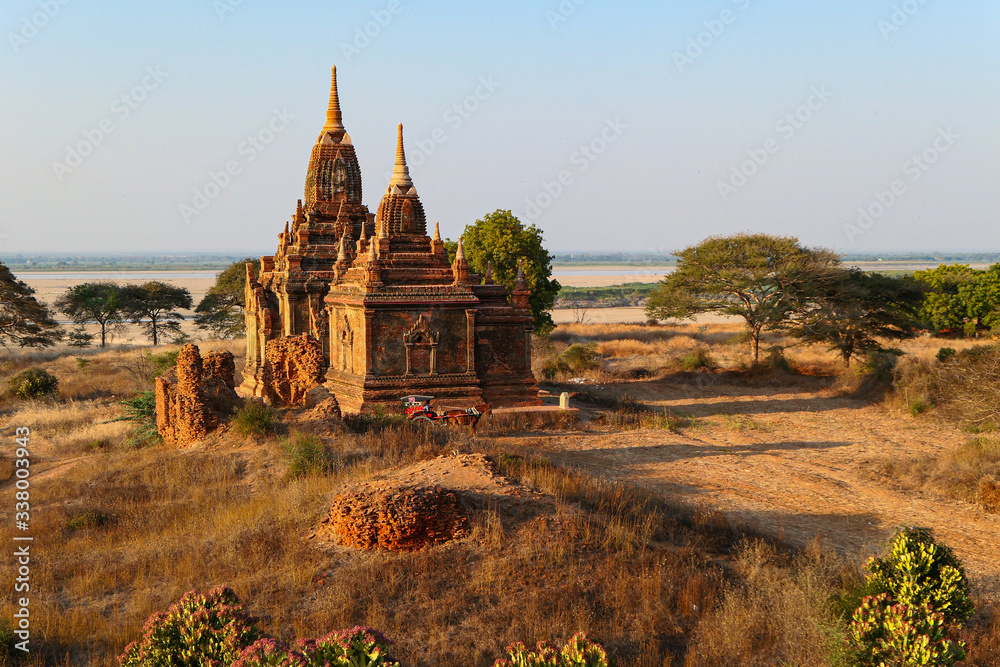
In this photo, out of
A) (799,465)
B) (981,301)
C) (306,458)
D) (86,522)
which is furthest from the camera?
(981,301)

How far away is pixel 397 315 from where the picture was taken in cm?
2220

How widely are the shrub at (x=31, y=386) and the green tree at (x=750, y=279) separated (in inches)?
1009

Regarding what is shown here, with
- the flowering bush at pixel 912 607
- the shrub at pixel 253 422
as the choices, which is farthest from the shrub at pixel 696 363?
the flowering bush at pixel 912 607

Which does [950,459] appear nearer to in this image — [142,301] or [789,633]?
[789,633]

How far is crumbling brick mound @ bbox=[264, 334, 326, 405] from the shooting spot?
69.4 ft

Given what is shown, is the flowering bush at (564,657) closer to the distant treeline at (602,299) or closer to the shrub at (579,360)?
the shrub at (579,360)

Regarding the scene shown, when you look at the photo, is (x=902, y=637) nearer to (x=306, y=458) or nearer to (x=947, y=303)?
(x=306, y=458)

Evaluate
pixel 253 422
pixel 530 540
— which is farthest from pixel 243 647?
pixel 253 422

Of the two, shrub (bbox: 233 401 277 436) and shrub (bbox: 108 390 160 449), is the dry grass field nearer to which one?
shrub (bbox: 233 401 277 436)

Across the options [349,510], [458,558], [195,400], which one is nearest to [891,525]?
[458,558]

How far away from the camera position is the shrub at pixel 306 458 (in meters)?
13.6

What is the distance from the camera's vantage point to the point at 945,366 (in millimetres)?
25531

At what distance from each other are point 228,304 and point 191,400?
→ 4136 cm

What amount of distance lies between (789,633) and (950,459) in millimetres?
11780
